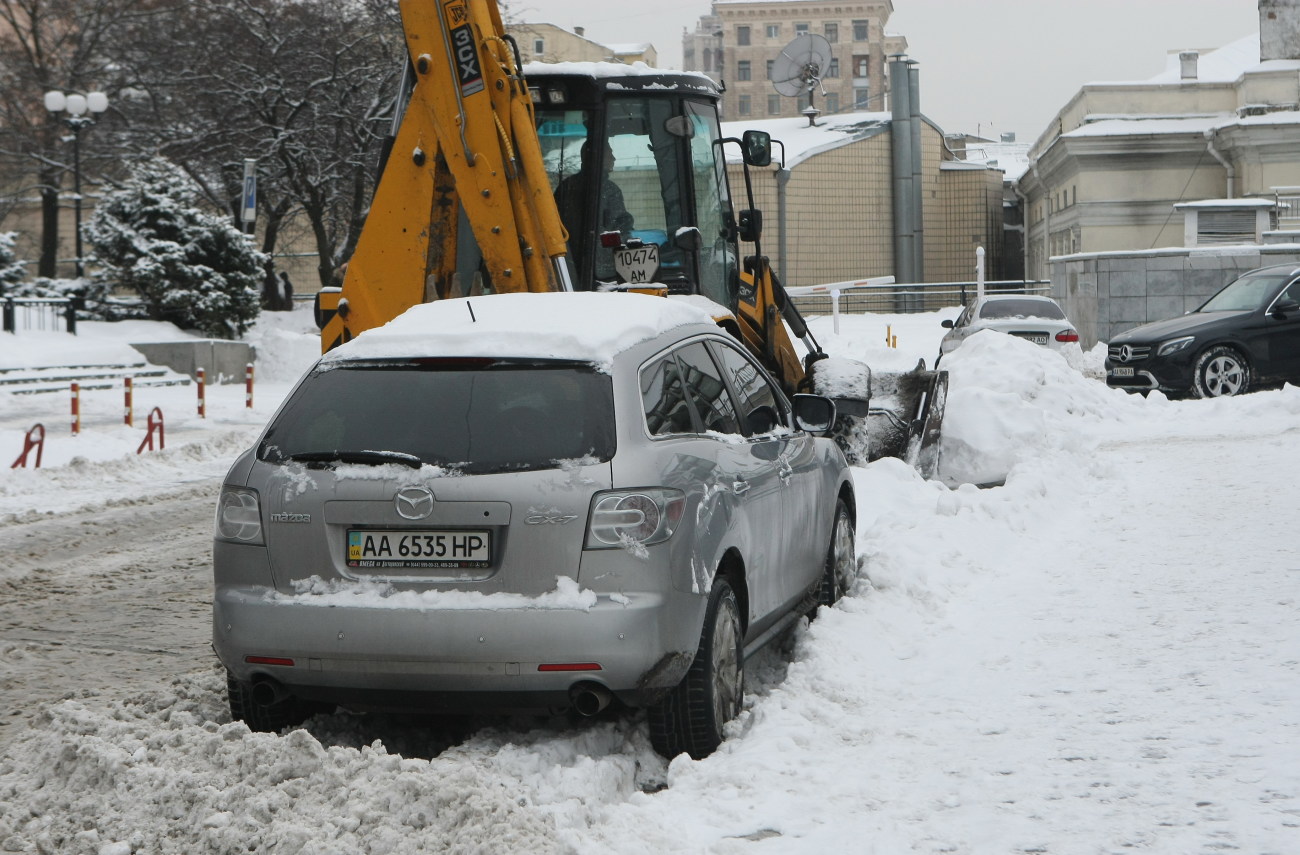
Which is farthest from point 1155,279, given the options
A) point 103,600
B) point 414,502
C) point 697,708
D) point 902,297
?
point 902,297

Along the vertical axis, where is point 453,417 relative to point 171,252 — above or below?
below

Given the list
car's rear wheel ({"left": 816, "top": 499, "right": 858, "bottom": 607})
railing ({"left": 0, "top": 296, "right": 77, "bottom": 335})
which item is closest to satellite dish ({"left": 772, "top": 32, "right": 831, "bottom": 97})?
railing ({"left": 0, "top": 296, "right": 77, "bottom": 335})

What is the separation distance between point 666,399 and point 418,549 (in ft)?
3.61

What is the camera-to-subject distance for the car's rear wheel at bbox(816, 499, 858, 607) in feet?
23.6

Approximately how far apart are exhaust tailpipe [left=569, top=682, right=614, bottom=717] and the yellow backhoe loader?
17.7ft

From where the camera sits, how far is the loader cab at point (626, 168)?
36.6 feet

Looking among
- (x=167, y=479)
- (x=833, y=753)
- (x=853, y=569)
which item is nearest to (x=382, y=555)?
(x=833, y=753)

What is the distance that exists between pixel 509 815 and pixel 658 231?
7.72m

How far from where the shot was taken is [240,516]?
5109 mm

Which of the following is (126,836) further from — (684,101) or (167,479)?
(167,479)

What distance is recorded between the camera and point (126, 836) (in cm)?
421

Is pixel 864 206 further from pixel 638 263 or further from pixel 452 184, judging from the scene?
pixel 452 184

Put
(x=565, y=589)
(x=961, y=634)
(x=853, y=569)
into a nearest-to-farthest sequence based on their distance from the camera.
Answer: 1. (x=565, y=589)
2. (x=961, y=634)
3. (x=853, y=569)

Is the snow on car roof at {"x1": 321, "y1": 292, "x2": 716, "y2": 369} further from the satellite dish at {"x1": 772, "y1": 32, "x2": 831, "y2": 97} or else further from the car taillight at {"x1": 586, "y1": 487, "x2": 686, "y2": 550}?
the satellite dish at {"x1": 772, "y1": 32, "x2": 831, "y2": 97}
